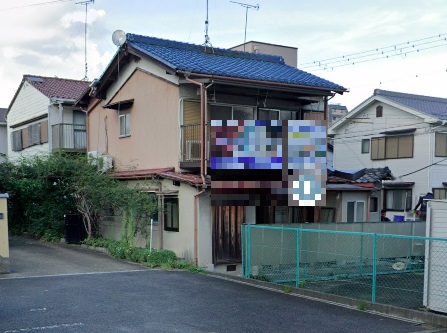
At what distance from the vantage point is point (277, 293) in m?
10.0

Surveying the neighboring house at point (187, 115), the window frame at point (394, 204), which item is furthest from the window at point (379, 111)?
the neighboring house at point (187, 115)

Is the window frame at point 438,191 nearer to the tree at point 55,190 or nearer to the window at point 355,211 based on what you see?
the window at point 355,211

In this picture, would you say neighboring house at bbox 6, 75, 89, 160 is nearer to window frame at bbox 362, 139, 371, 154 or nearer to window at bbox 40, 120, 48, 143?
window at bbox 40, 120, 48, 143

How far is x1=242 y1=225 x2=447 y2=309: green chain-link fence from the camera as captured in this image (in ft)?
34.7

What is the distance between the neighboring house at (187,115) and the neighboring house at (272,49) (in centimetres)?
569

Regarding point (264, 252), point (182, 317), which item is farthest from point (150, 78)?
point (182, 317)

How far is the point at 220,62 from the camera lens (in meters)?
16.5

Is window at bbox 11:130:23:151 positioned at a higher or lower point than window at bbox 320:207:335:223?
higher

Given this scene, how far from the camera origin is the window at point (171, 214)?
46.5 ft

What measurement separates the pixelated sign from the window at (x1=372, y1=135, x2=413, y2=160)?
13.7m

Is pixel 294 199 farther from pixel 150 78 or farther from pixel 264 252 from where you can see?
pixel 150 78

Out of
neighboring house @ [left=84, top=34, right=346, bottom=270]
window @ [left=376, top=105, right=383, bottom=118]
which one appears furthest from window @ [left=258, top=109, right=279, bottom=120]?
window @ [left=376, top=105, right=383, bottom=118]

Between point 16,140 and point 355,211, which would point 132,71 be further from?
point 16,140

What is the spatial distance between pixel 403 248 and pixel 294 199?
3360 mm
